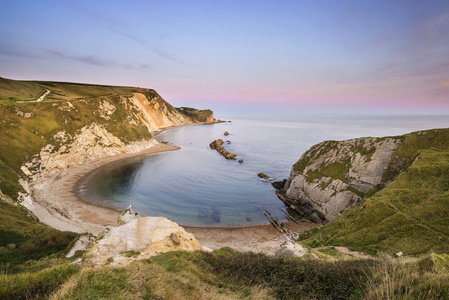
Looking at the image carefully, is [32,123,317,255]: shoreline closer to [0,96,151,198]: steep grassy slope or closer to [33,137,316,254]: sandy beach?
[33,137,316,254]: sandy beach

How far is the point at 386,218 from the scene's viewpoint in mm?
19688

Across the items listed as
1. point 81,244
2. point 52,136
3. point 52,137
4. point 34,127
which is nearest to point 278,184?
point 81,244

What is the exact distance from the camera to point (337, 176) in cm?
3597

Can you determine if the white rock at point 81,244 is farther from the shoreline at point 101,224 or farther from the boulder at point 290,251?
the boulder at point 290,251

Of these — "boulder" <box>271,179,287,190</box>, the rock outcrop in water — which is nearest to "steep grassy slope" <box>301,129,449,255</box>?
"boulder" <box>271,179,287,190</box>

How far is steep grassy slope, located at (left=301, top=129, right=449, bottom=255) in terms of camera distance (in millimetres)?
16444

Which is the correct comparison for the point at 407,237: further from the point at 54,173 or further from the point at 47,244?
the point at 54,173

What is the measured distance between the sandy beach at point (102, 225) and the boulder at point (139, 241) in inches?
490

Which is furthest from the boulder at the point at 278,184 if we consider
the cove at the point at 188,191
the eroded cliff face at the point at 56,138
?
the eroded cliff face at the point at 56,138

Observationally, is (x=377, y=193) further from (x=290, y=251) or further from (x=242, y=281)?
(x=242, y=281)

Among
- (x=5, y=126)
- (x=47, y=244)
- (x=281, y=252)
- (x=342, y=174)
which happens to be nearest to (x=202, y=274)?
(x=281, y=252)

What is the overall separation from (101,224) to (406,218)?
3889 centimetres

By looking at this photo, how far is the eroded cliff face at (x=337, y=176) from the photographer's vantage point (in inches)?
1276

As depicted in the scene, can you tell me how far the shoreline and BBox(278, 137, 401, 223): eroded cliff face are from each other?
4960mm
